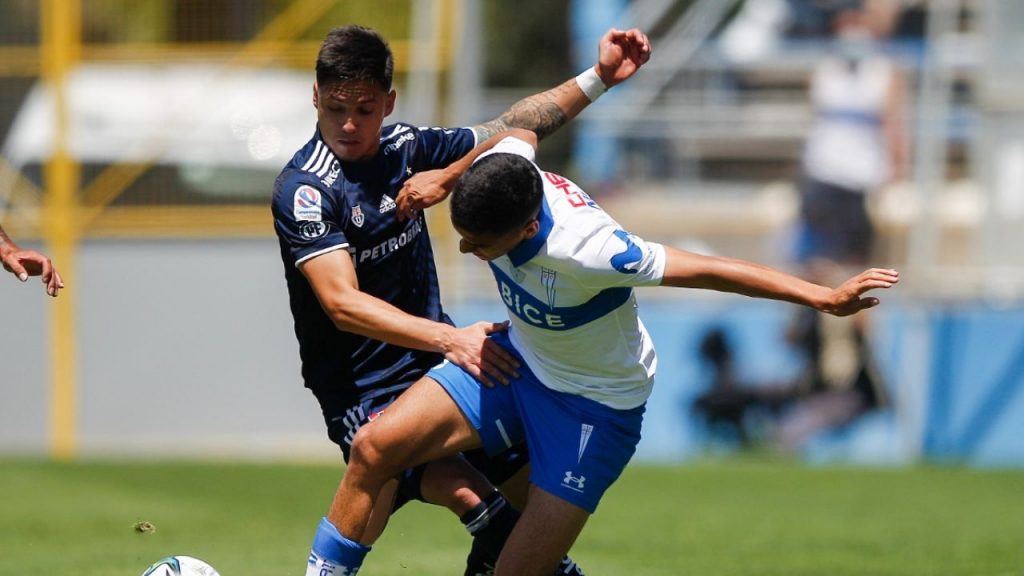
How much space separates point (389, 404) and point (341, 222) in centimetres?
89

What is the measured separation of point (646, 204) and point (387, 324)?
12091 millimetres

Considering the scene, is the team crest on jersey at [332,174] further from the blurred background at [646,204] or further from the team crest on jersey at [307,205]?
the blurred background at [646,204]

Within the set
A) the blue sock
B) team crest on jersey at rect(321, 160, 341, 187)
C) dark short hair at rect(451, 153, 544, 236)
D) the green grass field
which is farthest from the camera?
the green grass field

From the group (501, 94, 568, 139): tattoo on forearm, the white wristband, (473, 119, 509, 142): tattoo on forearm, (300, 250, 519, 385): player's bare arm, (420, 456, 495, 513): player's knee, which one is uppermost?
the white wristband

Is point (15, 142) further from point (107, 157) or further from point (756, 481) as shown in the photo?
point (756, 481)

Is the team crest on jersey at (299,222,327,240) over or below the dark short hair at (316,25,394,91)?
below

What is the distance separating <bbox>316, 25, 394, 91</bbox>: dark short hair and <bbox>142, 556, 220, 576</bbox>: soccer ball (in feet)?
7.19

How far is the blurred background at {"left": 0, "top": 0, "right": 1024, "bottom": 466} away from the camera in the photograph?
52.0ft

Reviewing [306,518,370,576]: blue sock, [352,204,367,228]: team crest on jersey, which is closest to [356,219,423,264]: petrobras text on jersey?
[352,204,367,228]: team crest on jersey

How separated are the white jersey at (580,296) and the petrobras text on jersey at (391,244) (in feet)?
1.97

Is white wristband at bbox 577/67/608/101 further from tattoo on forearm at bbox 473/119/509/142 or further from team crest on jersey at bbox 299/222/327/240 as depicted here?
team crest on jersey at bbox 299/222/327/240

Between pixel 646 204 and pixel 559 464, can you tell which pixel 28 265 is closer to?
pixel 559 464

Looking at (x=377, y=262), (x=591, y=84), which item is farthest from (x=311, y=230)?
(x=591, y=84)

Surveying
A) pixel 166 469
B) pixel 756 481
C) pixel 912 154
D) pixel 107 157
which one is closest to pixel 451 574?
pixel 756 481
